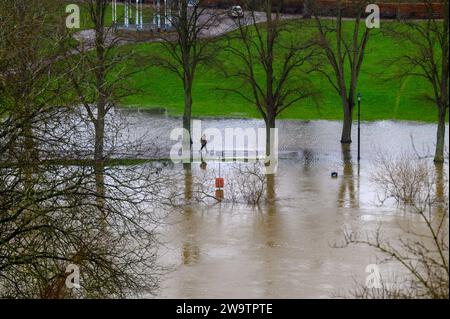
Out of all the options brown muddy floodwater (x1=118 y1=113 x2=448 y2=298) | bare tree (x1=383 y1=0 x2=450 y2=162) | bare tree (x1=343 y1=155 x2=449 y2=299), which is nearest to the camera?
bare tree (x1=343 y1=155 x2=449 y2=299)

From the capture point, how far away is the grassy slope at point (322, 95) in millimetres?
51438

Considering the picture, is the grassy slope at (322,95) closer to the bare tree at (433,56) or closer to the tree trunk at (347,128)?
the bare tree at (433,56)

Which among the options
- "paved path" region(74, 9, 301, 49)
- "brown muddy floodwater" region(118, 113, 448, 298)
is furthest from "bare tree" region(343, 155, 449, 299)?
"paved path" region(74, 9, 301, 49)

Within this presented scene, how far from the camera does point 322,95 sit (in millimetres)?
54219

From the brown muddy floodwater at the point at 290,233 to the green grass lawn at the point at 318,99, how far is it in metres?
9.06

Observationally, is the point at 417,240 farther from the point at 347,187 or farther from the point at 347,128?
the point at 347,128

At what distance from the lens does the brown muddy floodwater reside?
71.4 ft

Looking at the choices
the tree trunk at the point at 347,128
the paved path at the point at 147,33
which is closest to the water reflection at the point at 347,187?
the tree trunk at the point at 347,128

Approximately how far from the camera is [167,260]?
24.2m

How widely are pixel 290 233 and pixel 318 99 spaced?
2482cm

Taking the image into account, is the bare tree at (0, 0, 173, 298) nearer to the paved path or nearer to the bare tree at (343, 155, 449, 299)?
the bare tree at (343, 155, 449, 299)

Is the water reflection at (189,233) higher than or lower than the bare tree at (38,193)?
lower
